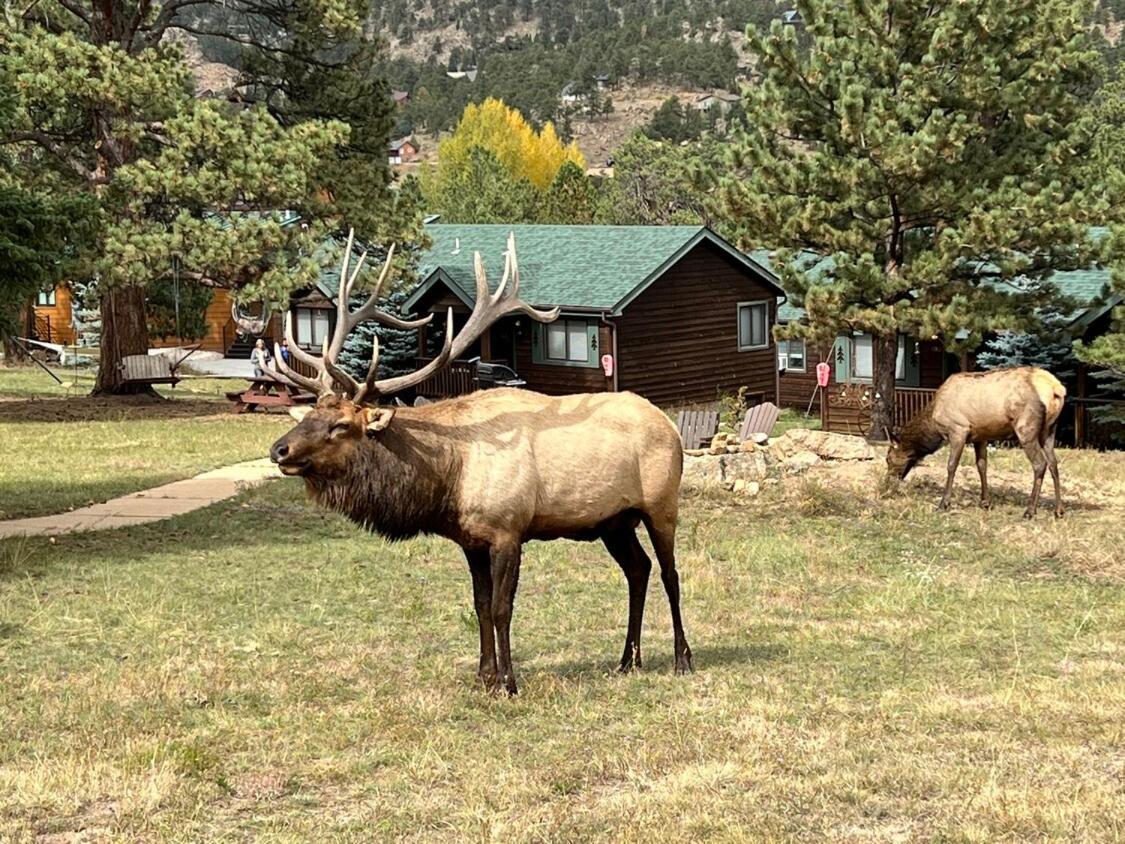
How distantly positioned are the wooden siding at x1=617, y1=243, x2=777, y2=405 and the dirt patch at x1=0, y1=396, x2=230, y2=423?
1065cm

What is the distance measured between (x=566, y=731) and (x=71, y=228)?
1296cm

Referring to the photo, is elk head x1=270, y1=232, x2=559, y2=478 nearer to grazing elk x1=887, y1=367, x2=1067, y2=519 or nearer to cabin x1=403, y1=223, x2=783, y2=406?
grazing elk x1=887, y1=367, x2=1067, y2=519

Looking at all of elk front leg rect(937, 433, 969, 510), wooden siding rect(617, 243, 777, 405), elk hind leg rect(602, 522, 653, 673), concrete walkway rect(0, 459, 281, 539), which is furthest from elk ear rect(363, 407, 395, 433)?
wooden siding rect(617, 243, 777, 405)

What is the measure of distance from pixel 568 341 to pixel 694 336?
11.5ft

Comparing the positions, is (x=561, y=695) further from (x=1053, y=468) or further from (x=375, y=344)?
(x=1053, y=468)

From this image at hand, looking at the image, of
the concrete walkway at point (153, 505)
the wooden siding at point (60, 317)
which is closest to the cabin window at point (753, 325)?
the concrete walkway at point (153, 505)

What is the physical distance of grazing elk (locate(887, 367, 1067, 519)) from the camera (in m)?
21.5

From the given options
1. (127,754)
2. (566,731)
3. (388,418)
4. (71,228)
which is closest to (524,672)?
(566,731)

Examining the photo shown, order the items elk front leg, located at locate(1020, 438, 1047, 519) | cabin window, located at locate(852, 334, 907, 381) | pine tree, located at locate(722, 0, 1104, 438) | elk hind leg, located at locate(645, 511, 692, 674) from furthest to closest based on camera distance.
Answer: cabin window, located at locate(852, 334, 907, 381) → pine tree, located at locate(722, 0, 1104, 438) → elk front leg, located at locate(1020, 438, 1047, 519) → elk hind leg, located at locate(645, 511, 692, 674)

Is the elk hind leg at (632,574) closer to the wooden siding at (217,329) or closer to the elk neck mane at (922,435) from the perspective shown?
the elk neck mane at (922,435)

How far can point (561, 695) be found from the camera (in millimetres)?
10977

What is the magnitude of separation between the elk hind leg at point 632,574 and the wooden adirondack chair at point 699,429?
660 inches

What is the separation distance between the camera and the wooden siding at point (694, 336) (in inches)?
1592

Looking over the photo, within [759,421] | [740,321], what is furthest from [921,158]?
[740,321]
